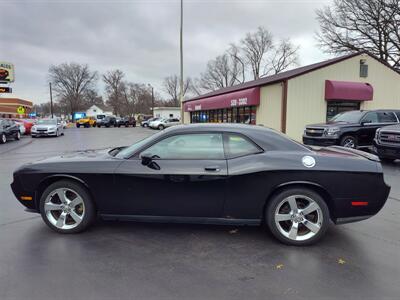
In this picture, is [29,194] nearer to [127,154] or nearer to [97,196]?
[97,196]

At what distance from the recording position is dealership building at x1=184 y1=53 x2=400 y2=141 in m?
16.2

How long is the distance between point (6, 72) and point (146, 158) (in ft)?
123

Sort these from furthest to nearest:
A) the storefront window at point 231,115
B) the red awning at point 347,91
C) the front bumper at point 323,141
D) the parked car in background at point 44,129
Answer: the parked car in background at point 44,129, the storefront window at point 231,115, the red awning at point 347,91, the front bumper at point 323,141

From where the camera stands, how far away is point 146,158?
3.58m

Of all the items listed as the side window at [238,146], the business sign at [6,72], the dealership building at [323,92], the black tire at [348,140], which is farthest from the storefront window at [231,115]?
the business sign at [6,72]

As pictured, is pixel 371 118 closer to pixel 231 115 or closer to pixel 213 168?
pixel 213 168

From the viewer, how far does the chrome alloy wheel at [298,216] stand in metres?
3.49

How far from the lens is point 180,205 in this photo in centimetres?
362

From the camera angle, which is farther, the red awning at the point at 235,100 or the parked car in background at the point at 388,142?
the red awning at the point at 235,100

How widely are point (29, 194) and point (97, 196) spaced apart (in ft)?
3.23

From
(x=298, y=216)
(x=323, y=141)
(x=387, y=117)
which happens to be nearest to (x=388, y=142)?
(x=323, y=141)

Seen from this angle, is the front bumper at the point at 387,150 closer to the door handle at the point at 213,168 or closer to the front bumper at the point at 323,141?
the front bumper at the point at 323,141

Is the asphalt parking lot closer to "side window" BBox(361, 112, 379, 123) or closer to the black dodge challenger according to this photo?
the black dodge challenger

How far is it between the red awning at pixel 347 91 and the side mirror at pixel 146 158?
15.5 meters
